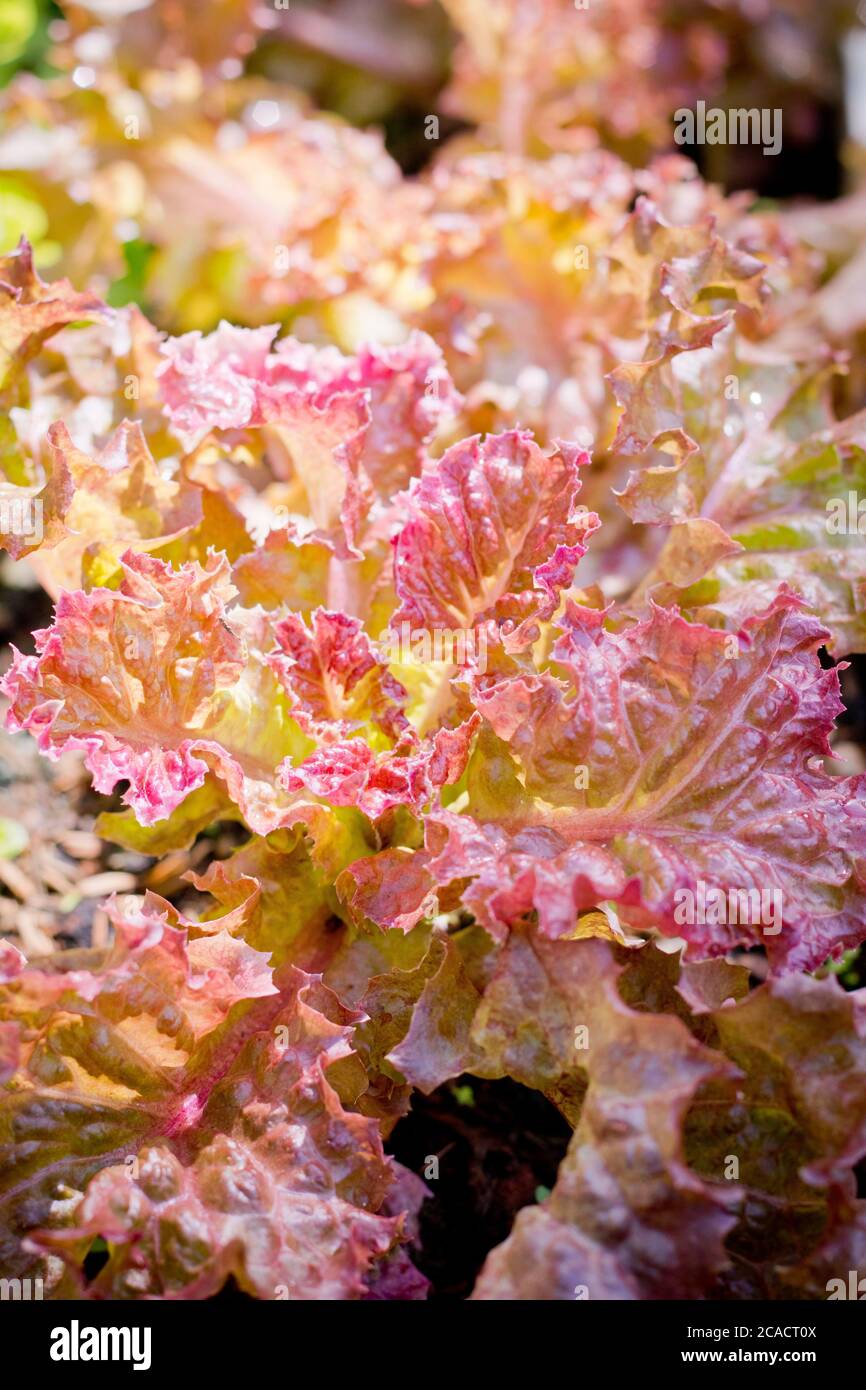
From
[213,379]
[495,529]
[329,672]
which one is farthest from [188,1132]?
[213,379]

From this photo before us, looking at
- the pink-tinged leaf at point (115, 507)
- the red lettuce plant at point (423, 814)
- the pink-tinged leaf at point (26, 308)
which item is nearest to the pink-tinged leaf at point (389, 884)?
the red lettuce plant at point (423, 814)

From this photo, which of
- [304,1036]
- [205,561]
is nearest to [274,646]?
[205,561]

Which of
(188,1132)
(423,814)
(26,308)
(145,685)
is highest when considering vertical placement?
(26,308)

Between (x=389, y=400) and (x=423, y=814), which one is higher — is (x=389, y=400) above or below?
above

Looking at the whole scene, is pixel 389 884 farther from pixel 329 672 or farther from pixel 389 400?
pixel 389 400

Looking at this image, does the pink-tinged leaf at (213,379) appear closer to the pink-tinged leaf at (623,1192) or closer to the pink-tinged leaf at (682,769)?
the pink-tinged leaf at (682,769)

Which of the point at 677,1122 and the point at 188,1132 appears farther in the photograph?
the point at 188,1132
